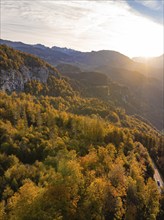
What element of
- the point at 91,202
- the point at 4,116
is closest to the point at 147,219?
the point at 91,202

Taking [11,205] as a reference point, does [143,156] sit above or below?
below

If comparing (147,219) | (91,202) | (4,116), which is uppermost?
(4,116)

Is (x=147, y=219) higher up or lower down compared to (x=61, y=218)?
lower down

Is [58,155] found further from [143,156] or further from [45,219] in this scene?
[143,156]

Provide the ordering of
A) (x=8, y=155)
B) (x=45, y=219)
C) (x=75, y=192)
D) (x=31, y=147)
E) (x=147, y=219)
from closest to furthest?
(x=45, y=219) < (x=75, y=192) < (x=147, y=219) < (x=8, y=155) < (x=31, y=147)

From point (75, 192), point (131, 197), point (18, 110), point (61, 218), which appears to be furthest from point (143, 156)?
point (61, 218)

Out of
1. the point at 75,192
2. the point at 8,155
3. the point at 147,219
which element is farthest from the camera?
the point at 8,155

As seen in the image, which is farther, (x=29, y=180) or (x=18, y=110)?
(x=18, y=110)

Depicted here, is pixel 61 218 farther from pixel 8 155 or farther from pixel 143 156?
pixel 143 156

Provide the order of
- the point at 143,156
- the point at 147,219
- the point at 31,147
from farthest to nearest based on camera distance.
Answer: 1. the point at 143,156
2. the point at 31,147
3. the point at 147,219
